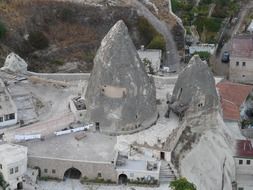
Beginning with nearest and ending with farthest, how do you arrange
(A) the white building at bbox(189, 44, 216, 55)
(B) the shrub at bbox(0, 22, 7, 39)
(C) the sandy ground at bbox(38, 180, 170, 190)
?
(C) the sandy ground at bbox(38, 180, 170, 190) → (B) the shrub at bbox(0, 22, 7, 39) → (A) the white building at bbox(189, 44, 216, 55)

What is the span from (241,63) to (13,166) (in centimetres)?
2961

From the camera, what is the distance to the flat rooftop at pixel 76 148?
156 feet

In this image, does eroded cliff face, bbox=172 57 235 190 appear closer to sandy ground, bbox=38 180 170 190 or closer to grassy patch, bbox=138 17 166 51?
sandy ground, bbox=38 180 170 190

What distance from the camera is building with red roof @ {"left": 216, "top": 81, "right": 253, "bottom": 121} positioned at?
5772 cm

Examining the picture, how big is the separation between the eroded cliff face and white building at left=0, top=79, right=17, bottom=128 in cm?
1105

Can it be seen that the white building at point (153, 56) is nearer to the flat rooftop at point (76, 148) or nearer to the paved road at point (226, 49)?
the paved road at point (226, 49)

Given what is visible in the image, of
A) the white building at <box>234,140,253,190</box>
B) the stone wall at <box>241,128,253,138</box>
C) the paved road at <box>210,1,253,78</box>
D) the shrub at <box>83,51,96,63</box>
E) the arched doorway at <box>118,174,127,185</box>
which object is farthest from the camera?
the shrub at <box>83,51,96,63</box>

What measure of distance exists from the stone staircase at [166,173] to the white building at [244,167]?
694 cm

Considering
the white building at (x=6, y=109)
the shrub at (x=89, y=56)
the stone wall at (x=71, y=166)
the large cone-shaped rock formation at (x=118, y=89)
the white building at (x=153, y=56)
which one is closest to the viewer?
the stone wall at (x=71, y=166)

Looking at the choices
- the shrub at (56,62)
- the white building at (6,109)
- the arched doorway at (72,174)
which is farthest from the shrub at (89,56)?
the arched doorway at (72,174)

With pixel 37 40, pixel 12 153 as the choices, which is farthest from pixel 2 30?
pixel 12 153

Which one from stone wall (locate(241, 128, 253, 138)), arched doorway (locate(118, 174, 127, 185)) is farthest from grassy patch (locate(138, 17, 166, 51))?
arched doorway (locate(118, 174, 127, 185))

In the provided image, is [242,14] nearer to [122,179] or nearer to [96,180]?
[122,179]

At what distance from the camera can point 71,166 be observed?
47156 mm
